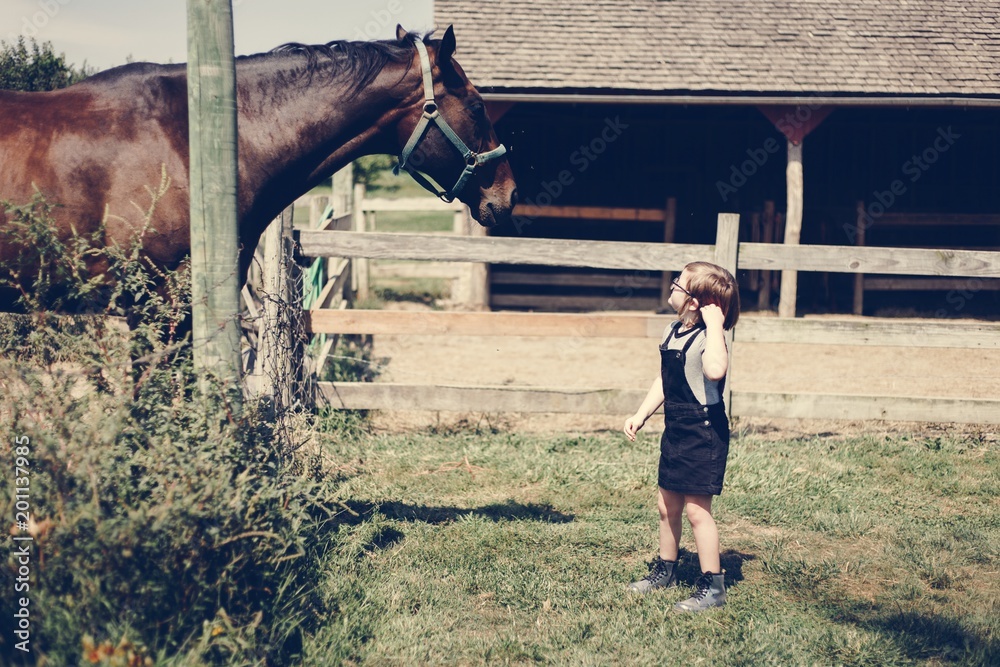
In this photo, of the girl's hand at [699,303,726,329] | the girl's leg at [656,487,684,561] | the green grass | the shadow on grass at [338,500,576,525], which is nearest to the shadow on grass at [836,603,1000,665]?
the green grass

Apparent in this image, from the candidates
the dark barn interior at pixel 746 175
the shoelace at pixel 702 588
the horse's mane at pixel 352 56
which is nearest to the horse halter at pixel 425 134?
the horse's mane at pixel 352 56

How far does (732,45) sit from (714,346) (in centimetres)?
955

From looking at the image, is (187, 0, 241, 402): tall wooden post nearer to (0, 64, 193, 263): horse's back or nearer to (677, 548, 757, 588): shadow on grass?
(0, 64, 193, 263): horse's back

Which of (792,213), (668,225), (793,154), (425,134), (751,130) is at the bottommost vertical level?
(668,225)

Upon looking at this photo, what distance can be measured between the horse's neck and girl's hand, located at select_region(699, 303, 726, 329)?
184cm

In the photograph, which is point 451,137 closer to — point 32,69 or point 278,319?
point 278,319

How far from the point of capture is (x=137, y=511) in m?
2.52

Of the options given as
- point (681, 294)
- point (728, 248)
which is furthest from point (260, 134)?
point (728, 248)

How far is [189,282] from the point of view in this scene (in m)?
3.26

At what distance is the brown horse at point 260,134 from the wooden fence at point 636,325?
1386 millimetres

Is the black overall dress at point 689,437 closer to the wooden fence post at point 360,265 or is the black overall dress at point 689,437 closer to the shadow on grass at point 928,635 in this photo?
the shadow on grass at point 928,635

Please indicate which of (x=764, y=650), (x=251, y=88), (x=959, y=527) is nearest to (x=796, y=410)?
(x=959, y=527)

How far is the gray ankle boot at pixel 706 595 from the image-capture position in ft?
11.4

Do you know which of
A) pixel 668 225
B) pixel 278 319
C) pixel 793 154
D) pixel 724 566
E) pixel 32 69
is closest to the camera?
pixel 724 566
